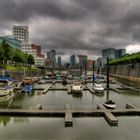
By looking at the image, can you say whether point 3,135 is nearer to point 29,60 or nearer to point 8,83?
point 8,83

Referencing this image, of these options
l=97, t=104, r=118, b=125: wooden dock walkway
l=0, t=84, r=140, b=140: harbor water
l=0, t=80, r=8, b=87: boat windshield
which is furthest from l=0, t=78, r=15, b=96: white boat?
l=97, t=104, r=118, b=125: wooden dock walkway

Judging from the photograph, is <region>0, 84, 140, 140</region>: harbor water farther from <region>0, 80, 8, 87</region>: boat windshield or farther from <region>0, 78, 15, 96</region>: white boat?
<region>0, 80, 8, 87</region>: boat windshield

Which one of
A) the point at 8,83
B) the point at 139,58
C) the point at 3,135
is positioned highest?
the point at 139,58

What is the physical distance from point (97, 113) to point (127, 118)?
3.62m

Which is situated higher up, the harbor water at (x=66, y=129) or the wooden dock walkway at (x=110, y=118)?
the wooden dock walkway at (x=110, y=118)

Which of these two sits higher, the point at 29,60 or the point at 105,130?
the point at 29,60

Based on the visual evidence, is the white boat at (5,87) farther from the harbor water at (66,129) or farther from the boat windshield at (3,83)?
the harbor water at (66,129)

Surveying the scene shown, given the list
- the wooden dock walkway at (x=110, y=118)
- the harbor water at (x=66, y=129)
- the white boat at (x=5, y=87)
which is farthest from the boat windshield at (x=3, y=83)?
the wooden dock walkway at (x=110, y=118)

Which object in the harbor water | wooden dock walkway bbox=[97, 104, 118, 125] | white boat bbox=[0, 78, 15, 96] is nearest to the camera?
the harbor water

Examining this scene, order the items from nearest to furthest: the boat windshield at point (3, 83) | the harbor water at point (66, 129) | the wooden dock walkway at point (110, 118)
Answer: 1. the harbor water at point (66, 129)
2. the wooden dock walkway at point (110, 118)
3. the boat windshield at point (3, 83)

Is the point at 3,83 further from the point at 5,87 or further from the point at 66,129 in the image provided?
the point at 66,129

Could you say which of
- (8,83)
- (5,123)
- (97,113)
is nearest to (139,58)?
(8,83)

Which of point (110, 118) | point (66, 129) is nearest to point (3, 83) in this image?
point (66, 129)

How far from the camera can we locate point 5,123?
909 inches
